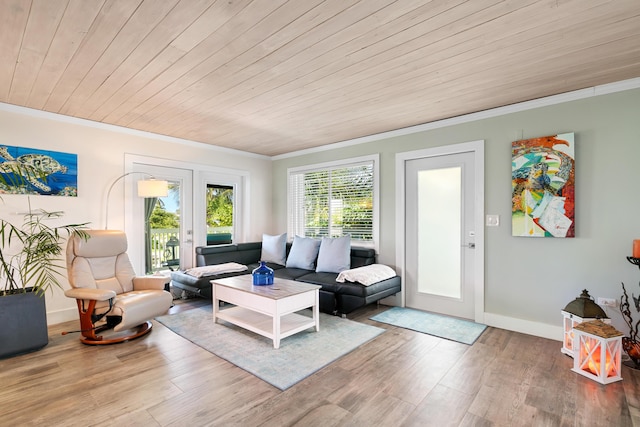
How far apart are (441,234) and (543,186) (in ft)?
3.93

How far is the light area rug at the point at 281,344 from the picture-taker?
8.16 feet

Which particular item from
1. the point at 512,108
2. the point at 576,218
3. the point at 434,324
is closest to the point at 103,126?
the point at 434,324

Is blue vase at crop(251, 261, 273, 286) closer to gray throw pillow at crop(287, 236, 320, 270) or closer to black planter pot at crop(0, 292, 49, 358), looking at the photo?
gray throw pillow at crop(287, 236, 320, 270)

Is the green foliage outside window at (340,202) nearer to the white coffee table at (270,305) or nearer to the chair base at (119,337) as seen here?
the white coffee table at (270,305)

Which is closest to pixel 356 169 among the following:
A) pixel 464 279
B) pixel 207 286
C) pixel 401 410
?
pixel 464 279

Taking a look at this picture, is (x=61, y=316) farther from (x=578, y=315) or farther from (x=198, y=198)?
(x=578, y=315)

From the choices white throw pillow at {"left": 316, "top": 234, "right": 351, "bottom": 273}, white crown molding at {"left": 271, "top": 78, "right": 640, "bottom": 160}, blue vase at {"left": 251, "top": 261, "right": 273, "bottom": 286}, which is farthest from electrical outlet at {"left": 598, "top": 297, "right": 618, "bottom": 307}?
blue vase at {"left": 251, "top": 261, "right": 273, "bottom": 286}

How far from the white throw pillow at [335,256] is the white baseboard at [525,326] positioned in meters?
1.78

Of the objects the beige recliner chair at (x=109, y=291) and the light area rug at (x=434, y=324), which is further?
the light area rug at (x=434, y=324)

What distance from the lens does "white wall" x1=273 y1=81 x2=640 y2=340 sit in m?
2.77

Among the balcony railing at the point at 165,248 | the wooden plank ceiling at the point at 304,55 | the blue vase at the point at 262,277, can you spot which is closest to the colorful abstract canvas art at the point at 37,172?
the wooden plank ceiling at the point at 304,55

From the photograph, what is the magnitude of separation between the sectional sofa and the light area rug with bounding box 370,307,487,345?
0.27 metres

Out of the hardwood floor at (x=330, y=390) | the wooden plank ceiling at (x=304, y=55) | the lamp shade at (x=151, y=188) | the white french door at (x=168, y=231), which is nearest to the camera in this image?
the wooden plank ceiling at (x=304, y=55)

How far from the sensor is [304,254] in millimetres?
4730
